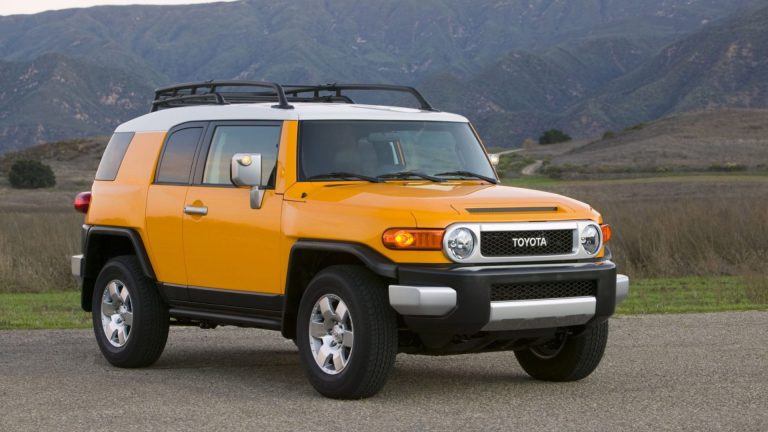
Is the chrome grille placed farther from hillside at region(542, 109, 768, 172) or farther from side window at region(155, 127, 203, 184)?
hillside at region(542, 109, 768, 172)

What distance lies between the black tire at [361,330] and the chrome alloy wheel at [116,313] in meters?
2.43

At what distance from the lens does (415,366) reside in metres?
10.6

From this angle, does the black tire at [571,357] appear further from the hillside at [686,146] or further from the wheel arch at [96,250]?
the hillside at [686,146]

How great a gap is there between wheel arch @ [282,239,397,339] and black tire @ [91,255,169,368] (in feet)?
5.02

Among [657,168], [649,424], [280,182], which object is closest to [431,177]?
[280,182]

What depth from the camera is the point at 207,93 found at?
10750mm

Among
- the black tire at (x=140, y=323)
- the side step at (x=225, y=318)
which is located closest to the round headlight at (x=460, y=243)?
the side step at (x=225, y=318)

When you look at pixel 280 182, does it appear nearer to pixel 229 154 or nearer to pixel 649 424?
pixel 229 154

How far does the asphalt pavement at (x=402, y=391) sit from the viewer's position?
783cm

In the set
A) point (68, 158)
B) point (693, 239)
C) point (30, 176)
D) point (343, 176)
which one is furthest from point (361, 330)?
point (68, 158)

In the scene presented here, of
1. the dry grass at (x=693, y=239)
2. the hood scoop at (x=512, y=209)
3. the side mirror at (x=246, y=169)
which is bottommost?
the dry grass at (x=693, y=239)

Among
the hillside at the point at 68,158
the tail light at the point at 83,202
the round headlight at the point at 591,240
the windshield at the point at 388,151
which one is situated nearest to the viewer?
the round headlight at the point at 591,240

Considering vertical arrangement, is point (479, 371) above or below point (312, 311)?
below

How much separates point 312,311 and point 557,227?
1.67 m
